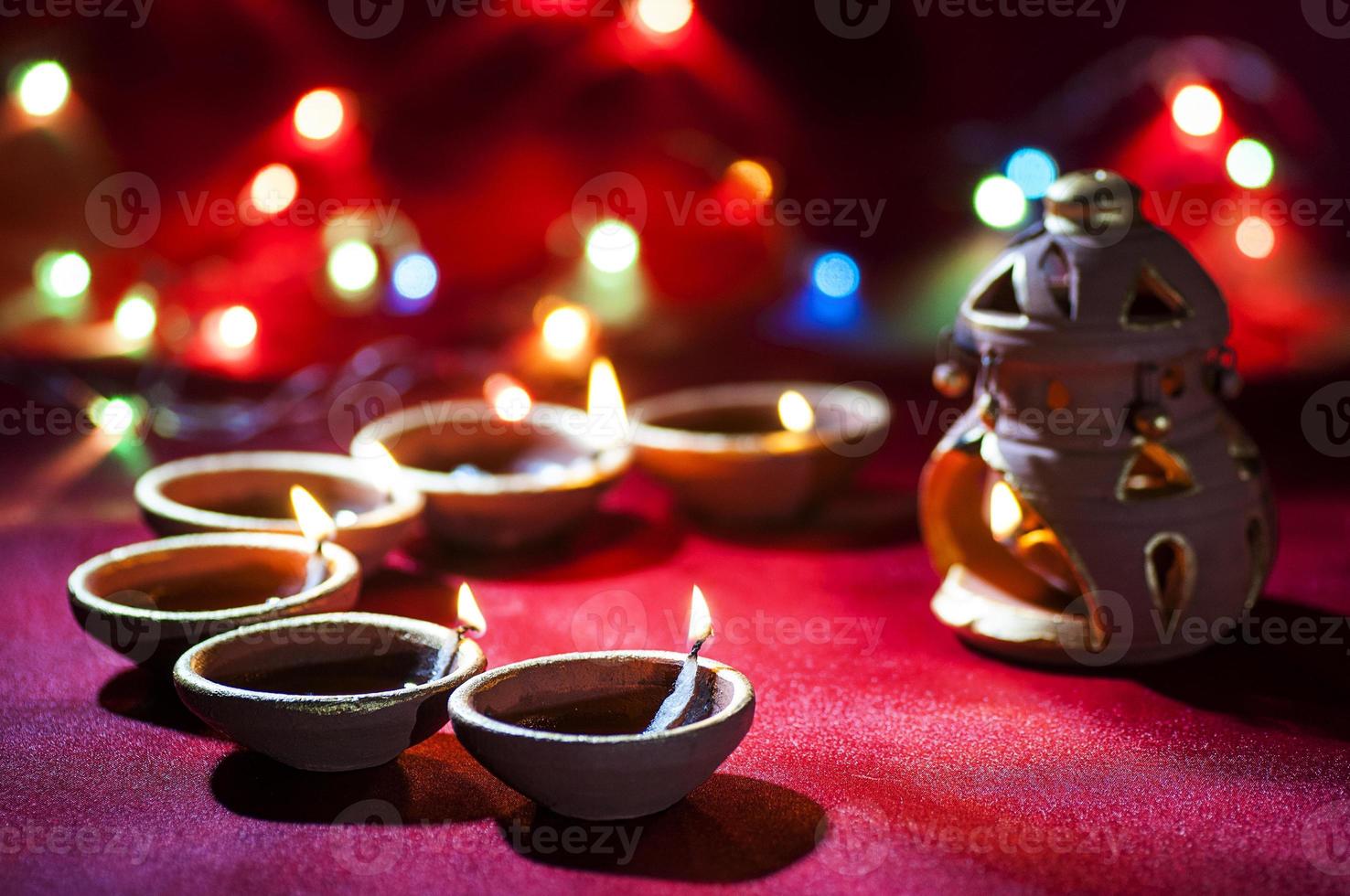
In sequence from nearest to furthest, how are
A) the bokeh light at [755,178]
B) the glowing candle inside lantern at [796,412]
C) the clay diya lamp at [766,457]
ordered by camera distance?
the clay diya lamp at [766,457], the glowing candle inside lantern at [796,412], the bokeh light at [755,178]

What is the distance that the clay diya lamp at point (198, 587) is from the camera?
1.76 m

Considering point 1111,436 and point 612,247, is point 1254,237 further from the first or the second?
point 1111,436

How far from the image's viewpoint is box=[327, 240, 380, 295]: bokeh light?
341 centimetres

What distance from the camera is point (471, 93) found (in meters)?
3.70

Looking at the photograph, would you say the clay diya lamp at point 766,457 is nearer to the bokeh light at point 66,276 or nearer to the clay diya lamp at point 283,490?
the clay diya lamp at point 283,490

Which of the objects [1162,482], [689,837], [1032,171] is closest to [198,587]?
[689,837]

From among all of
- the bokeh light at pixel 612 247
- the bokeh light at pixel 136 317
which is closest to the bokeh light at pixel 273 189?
the bokeh light at pixel 136 317

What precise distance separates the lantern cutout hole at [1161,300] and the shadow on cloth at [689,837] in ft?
2.54

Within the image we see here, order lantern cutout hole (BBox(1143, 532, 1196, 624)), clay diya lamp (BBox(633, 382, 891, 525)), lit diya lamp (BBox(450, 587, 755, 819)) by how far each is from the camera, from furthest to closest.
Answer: clay diya lamp (BBox(633, 382, 891, 525)) → lantern cutout hole (BBox(1143, 532, 1196, 624)) → lit diya lamp (BBox(450, 587, 755, 819))

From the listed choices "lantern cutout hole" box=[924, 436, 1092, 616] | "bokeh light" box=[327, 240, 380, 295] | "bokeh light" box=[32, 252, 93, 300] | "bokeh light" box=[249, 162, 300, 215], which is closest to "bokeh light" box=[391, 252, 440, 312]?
"bokeh light" box=[327, 240, 380, 295]

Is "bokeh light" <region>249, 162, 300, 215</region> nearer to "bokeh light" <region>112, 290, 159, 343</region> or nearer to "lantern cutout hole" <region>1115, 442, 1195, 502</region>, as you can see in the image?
"bokeh light" <region>112, 290, 159, 343</region>

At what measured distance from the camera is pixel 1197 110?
3230 millimetres

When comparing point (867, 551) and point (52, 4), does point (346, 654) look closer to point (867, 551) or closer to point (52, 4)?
point (867, 551)

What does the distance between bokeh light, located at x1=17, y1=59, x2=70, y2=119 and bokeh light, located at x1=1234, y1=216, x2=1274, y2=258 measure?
8.73ft
